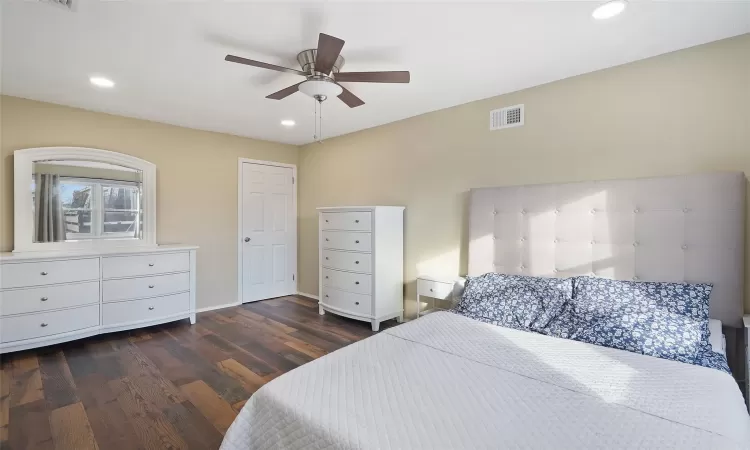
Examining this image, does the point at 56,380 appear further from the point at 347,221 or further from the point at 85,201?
the point at 347,221

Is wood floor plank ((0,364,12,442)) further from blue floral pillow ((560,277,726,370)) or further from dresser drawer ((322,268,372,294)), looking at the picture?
blue floral pillow ((560,277,726,370))

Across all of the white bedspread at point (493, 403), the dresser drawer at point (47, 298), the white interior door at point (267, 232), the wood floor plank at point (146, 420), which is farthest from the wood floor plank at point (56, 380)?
the white interior door at point (267, 232)

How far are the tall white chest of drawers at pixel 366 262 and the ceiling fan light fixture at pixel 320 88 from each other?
137cm

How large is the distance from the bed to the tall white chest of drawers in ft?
4.13

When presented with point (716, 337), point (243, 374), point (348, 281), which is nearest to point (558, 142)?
point (716, 337)

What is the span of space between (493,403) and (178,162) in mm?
4168

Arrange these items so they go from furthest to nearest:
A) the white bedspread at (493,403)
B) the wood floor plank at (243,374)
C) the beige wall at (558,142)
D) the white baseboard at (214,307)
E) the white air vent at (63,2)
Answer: the white baseboard at (214,307)
the wood floor plank at (243,374)
the beige wall at (558,142)
the white air vent at (63,2)
the white bedspread at (493,403)

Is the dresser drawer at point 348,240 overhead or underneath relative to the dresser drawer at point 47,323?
overhead

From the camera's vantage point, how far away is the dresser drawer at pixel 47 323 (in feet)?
9.03

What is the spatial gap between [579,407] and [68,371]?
3433mm

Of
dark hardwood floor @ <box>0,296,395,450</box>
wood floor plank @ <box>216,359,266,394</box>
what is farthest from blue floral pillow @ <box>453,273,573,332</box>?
wood floor plank @ <box>216,359,266,394</box>

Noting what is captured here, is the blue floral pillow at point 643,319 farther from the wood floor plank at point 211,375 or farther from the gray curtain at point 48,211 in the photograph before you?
the gray curtain at point 48,211

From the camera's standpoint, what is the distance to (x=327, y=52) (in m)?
1.87

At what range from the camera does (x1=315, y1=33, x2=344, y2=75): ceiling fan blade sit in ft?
5.60
